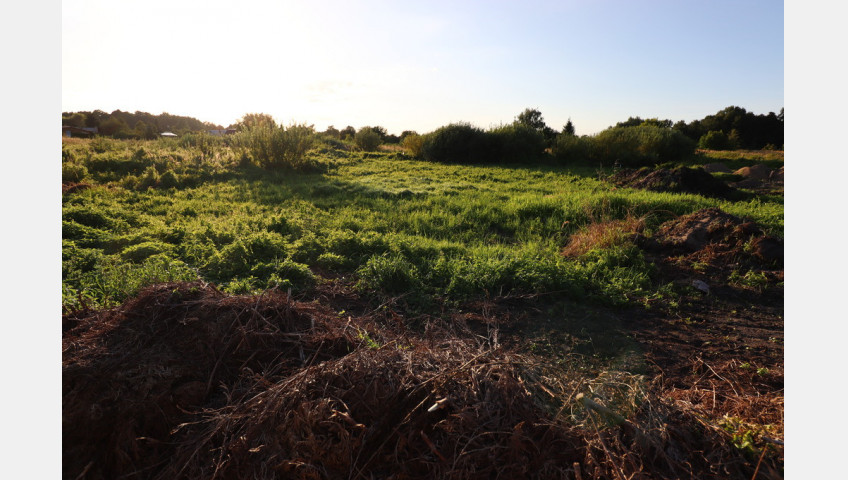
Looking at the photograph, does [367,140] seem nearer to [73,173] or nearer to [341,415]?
[73,173]

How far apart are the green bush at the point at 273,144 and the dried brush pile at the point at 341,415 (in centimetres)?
1387

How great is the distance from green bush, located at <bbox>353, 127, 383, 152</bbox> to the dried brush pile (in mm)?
29191

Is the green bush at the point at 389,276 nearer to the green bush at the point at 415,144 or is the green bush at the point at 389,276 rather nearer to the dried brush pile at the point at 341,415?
the dried brush pile at the point at 341,415

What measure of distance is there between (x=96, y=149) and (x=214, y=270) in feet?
49.6

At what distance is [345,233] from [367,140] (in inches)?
1003

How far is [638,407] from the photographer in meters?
2.05

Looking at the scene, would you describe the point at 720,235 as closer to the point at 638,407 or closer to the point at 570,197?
the point at 570,197

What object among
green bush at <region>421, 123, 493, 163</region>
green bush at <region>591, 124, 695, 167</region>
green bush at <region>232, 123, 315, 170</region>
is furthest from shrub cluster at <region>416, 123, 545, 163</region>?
green bush at <region>232, 123, 315, 170</region>

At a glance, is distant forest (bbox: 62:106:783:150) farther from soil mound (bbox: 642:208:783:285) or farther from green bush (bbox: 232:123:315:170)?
soil mound (bbox: 642:208:783:285)

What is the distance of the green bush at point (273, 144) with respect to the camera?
607 inches

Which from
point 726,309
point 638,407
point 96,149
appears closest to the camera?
point 638,407

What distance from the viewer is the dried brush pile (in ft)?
6.14

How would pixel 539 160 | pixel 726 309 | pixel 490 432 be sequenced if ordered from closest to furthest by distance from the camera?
1. pixel 490 432
2. pixel 726 309
3. pixel 539 160

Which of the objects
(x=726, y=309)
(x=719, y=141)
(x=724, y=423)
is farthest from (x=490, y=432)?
(x=719, y=141)
